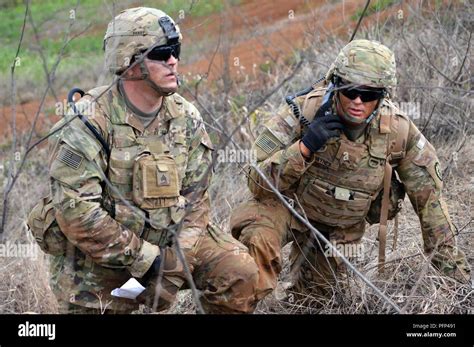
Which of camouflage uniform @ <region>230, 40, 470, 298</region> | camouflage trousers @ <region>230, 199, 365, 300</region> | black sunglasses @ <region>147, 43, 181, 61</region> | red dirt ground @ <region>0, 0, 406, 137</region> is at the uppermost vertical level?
black sunglasses @ <region>147, 43, 181, 61</region>

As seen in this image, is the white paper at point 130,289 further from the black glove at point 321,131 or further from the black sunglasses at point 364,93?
the black sunglasses at point 364,93

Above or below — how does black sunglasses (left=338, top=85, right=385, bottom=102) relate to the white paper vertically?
above

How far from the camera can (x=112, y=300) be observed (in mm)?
4324

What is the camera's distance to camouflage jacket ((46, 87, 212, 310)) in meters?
4.12

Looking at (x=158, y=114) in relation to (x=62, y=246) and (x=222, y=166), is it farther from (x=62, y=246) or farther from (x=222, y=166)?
(x=222, y=166)

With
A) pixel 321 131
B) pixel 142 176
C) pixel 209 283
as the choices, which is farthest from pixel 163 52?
pixel 209 283

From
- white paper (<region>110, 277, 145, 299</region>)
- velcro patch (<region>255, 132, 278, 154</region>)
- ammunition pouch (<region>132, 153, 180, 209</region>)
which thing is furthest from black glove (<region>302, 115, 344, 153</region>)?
white paper (<region>110, 277, 145, 299</region>)

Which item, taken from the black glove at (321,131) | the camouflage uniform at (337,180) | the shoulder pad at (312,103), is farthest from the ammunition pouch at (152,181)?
the shoulder pad at (312,103)

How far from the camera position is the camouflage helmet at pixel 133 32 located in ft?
14.1

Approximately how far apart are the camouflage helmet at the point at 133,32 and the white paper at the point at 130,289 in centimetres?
98

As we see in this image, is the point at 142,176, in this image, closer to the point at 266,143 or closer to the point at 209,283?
the point at 209,283

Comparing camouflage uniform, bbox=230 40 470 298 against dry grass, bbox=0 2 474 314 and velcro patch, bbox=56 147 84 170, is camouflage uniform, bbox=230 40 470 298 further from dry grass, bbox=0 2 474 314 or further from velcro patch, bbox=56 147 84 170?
velcro patch, bbox=56 147 84 170

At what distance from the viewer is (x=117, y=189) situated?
421cm
